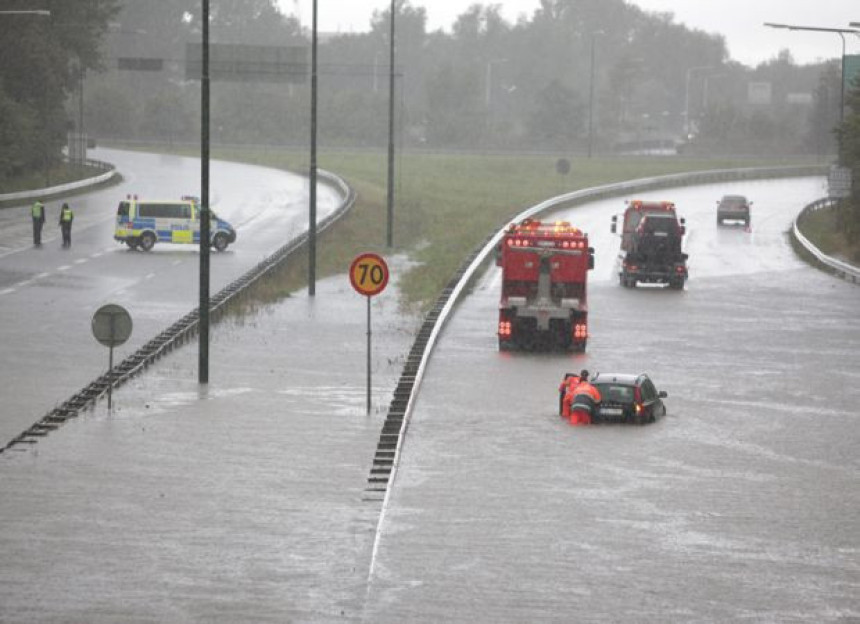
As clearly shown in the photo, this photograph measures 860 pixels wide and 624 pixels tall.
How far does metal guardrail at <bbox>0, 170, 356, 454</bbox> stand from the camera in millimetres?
30627

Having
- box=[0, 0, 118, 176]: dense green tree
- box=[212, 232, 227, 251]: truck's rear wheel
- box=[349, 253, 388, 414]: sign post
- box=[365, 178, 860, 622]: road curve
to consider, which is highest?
box=[0, 0, 118, 176]: dense green tree

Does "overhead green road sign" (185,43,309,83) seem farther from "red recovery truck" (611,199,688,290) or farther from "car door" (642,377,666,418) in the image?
"car door" (642,377,666,418)

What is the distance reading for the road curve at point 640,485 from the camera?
19531mm

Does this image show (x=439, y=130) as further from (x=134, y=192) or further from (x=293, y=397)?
(x=293, y=397)

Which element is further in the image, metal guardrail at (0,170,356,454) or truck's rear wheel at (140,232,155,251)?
truck's rear wheel at (140,232,155,251)

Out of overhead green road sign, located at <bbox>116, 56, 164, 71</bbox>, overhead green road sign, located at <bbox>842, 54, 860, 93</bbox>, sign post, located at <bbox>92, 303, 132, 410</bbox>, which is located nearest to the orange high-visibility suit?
sign post, located at <bbox>92, 303, 132, 410</bbox>

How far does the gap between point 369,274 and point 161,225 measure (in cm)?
3431

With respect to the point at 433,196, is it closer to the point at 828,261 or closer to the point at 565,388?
the point at 828,261

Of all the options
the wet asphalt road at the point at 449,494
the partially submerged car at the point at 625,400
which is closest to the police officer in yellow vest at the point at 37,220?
the wet asphalt road at the point at 449,494

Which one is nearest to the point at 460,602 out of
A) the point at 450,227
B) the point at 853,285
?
the point at 853,285

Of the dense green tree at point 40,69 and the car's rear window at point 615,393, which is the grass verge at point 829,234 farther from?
the dense green tree at point 40,69

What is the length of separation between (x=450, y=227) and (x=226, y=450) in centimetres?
4896

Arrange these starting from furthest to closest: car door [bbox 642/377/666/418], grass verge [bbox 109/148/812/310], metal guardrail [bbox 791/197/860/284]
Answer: metal guardrail [bbox 791/197/860/284], grass verge [bbox 109/148/812/310], car door [bbox 642/377/666/418]

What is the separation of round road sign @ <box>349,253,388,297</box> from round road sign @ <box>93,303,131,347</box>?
419 centimetres
